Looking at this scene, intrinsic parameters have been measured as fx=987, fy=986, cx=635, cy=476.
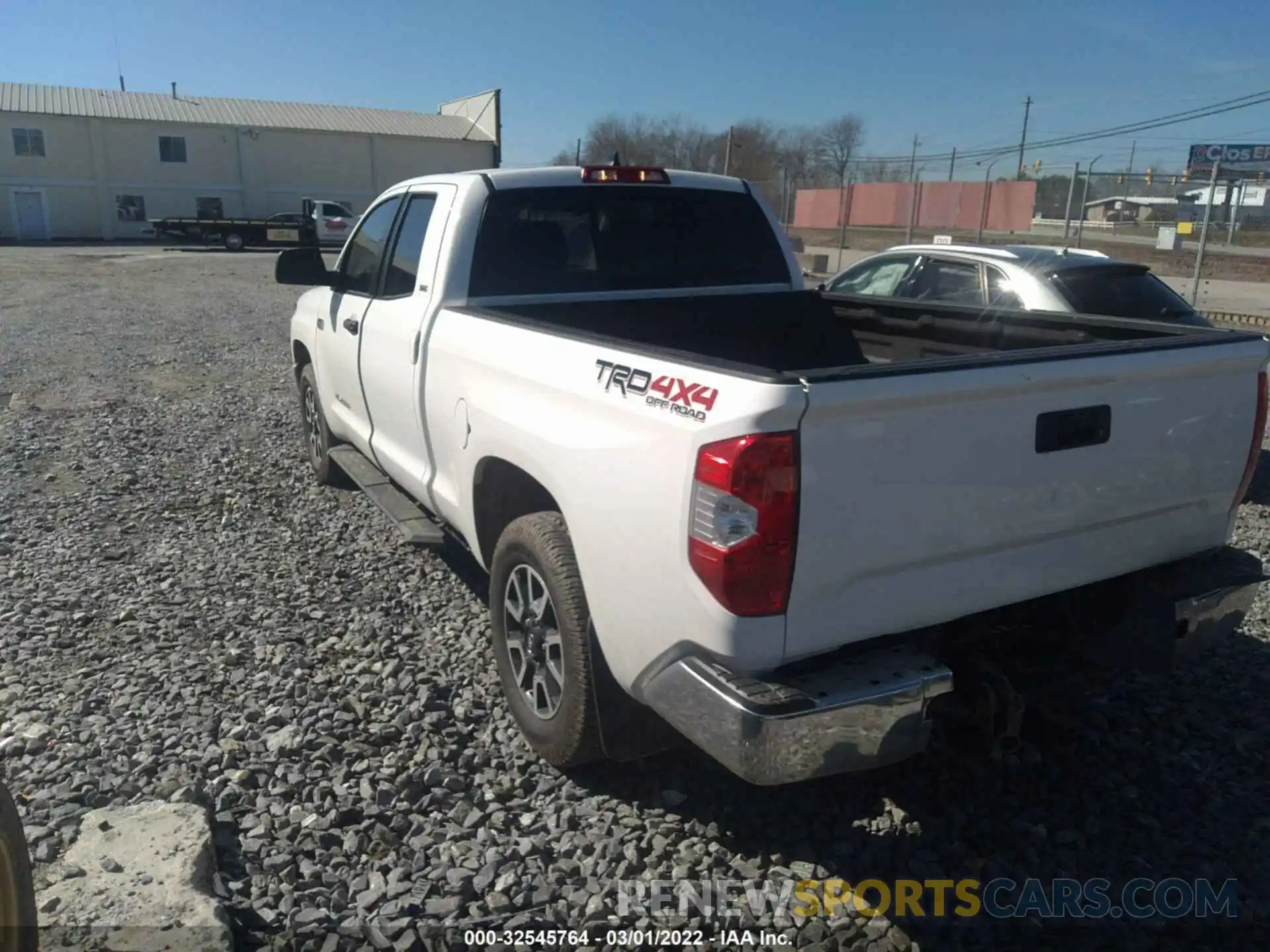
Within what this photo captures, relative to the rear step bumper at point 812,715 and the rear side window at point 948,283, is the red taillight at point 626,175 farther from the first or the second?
the rear side window at point 948,283

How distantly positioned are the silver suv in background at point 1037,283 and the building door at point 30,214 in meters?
46.3

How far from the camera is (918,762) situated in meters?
3.47

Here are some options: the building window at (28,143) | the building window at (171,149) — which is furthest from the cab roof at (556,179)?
the building window at (28,143)

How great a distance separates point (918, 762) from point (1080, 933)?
795 millimetres

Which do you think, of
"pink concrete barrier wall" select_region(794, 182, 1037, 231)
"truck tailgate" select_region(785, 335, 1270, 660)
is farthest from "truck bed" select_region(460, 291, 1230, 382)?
"pink concrete barrier wall" select_region(794, 182, 1037, 231)

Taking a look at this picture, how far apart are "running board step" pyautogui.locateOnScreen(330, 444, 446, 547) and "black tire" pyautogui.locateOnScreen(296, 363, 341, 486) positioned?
21.0 inches

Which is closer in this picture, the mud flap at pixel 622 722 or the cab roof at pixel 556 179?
the mud flap at pixel 622 722

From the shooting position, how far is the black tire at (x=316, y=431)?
6.29 meters

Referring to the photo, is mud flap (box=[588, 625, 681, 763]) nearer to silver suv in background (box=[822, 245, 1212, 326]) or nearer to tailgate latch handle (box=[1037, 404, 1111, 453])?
tailgate latch handle (box=[1037, 404, 1111, 453])

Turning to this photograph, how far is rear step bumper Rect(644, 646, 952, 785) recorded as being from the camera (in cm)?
235

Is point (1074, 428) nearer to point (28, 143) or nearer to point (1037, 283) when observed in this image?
point (1037, 283)

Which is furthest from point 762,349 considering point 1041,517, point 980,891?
point 980,891

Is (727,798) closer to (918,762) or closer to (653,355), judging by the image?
(918,762)

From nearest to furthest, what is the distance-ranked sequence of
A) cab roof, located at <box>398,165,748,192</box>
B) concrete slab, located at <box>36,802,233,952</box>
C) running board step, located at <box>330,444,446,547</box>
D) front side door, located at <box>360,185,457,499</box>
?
concrete slab, located at <box>36,802,233,952</box>
running board step, located at <box>330,444,446,547</box>
front side door, located at <box>360,185,457,499</box>
cab roof, located at <box>398,165,748,192</box>
